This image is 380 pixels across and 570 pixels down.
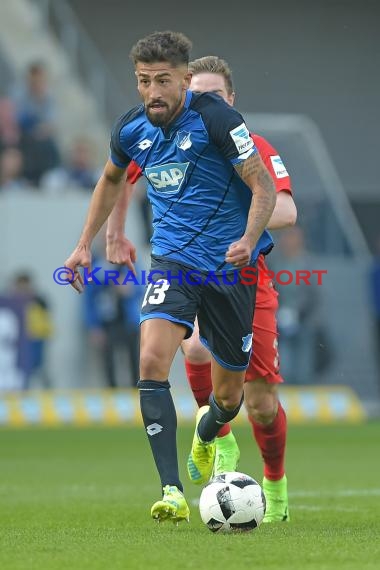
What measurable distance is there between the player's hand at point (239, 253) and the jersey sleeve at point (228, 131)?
45cm

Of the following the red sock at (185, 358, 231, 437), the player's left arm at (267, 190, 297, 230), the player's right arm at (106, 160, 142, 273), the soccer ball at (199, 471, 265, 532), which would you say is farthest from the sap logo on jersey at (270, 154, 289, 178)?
the soccer ball at (199, 471, 265, 532)

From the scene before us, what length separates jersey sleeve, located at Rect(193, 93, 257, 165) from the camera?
6.84 metres

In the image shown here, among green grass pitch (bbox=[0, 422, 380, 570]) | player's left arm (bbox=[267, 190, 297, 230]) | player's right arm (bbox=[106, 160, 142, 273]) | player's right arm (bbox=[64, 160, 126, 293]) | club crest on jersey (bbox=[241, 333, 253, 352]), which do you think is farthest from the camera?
player's right arm (bbox=[106, 160, 142, 273])

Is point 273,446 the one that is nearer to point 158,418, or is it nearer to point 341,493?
point 158,418

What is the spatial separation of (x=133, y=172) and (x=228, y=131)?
1.13m

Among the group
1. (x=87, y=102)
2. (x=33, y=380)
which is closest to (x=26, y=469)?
(x=33, y=380)

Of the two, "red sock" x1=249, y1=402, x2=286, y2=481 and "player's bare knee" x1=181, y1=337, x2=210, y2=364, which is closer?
"red sock" x1=249, y1=402, x2=286, y2=481

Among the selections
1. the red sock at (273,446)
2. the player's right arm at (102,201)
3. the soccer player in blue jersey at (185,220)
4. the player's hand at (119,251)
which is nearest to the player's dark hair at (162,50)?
the soccer player in blue jersey at (185,220)

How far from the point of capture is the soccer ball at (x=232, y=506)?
6.57 metres

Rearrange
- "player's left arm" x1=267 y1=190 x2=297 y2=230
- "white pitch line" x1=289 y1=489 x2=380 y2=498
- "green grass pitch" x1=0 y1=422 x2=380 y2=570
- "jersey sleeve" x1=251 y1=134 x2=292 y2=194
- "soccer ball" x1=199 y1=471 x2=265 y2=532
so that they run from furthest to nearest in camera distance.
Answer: "white pitch line" x1=289 y1=489 x2=380 y2=498 → "jersey sleeve" x1=251 y1=134 x2=292 y2=194 → "player's left arm" x1=267 y1=190 x2=297 y2=230 → "soccer ball" x1=199 y1=471 x2=265 y2=532 → "green grass pitch" x1=0 y1=422 x2=380 y2=570

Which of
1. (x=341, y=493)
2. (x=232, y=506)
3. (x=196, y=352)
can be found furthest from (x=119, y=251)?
(x=341, y=493)

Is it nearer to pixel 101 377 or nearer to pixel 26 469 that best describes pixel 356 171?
pixel 101 377

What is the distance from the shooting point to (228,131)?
270 inches

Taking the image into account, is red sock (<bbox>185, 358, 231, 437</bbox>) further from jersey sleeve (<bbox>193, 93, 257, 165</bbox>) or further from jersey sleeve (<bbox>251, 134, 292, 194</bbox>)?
jersey sleeve (<bbox>193, 93, 257, 165</bbox>)
